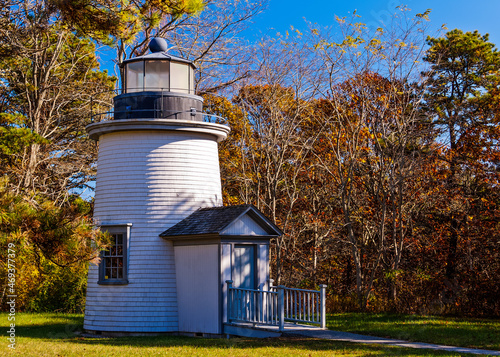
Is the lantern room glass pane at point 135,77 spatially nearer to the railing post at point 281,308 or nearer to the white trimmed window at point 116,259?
the white trimmed window at point 116,259

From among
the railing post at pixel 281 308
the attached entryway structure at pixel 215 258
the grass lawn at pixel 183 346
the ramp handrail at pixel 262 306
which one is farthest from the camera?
the attached entryway structure at pixel 215 258

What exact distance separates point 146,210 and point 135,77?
389 cm

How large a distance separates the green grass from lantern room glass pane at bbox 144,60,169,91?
814 centimetres

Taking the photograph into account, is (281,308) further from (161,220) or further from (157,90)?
(157,90)

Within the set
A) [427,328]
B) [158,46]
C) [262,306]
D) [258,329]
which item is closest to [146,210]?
[262,306]

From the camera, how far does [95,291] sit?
1628 cm

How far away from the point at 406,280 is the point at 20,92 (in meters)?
18.0

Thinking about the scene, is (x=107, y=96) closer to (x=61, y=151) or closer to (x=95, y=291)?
(x=61, y=151)

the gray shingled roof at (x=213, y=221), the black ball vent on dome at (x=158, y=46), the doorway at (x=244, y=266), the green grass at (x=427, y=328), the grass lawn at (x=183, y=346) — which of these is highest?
the black ball vent on dome at (x=158, y=46)

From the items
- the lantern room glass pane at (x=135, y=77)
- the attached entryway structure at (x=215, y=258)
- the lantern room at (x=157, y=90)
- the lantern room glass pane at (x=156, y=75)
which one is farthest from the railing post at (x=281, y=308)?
the lantern room glass pane at (x=135, y=77)

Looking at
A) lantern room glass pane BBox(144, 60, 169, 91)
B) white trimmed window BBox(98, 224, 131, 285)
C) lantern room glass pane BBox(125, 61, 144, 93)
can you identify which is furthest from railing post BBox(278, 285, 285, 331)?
lantern room glass pane BBox(125, 61, 144, 93)

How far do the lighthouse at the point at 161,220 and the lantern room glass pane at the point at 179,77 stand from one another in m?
0.03

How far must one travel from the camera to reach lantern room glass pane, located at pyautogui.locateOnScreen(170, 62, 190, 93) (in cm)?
1659

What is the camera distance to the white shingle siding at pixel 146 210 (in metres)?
15.7
